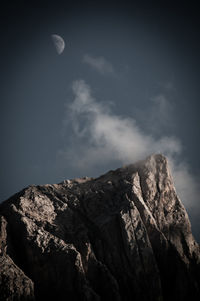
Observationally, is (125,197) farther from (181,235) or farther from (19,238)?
(19,238)

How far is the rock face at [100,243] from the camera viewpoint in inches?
1255

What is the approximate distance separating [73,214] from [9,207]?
34.9 ft

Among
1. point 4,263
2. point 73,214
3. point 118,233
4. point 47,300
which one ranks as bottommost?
point 47,300

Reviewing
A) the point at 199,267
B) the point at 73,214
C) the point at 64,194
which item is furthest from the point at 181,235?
the point at 64,194

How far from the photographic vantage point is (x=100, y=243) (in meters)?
37.9

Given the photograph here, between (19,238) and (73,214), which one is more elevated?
(73,214)

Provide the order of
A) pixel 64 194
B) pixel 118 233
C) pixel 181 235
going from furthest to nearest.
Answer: pixel 64 194 → pixel 181 235 → pixel 118 233

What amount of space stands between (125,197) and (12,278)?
2168 cm

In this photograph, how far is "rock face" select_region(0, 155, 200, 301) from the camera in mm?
31875

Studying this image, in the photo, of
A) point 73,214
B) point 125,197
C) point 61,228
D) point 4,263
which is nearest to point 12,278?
point 4,263

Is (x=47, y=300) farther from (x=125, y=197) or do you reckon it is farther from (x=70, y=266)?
(x=125, y=197)

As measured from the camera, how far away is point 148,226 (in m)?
40.4

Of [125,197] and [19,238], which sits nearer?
[19,238]

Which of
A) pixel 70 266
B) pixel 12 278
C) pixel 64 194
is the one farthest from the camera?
pixel 64 194
